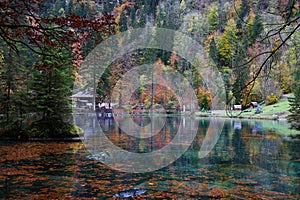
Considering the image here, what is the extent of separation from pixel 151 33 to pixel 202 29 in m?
8.67

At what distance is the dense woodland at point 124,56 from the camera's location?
3572 millimetres

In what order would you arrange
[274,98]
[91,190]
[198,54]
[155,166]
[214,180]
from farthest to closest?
[198,54], [274,98], [155,166], [214,180], [91,190]

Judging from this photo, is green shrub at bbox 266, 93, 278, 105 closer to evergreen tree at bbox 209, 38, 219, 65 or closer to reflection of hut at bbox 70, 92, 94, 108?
evergreen tree at bbox 209, 38, 219, 65

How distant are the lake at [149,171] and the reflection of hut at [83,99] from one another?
71.8 feet

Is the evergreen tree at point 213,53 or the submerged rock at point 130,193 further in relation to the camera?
the evergreen tree at point 213,53

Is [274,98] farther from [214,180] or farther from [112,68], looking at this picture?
[214,180]

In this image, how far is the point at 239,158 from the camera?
9438 millimetres

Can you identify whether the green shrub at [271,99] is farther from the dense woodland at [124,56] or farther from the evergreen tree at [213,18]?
the evergreen tree at [213,18]

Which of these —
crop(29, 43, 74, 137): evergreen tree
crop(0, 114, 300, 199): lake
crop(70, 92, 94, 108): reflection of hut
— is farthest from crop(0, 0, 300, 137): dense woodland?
crop(0, 114, 300, 199): lake

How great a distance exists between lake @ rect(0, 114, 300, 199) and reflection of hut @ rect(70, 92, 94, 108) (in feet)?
71.8

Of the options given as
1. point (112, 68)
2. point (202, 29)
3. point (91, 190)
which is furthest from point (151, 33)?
point (91, 190)

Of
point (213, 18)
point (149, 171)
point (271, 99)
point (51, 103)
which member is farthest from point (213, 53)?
point (149, 171)

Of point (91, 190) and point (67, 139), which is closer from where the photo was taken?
point (91, 190)

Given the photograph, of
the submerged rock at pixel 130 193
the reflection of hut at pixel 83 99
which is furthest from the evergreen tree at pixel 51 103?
the reflection of hut at pixel 83 99
